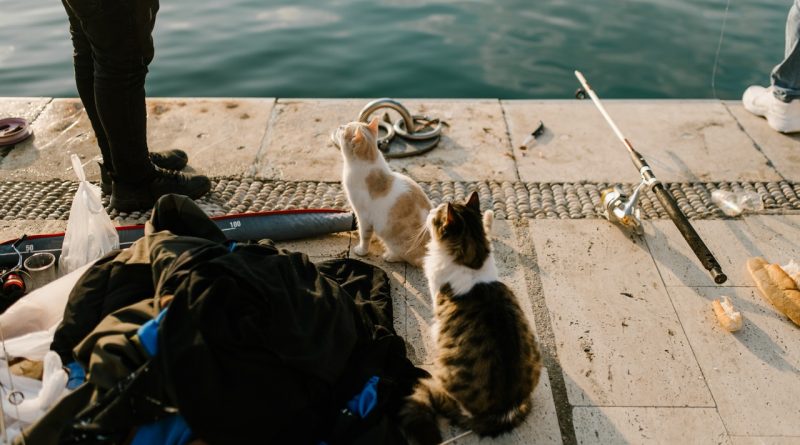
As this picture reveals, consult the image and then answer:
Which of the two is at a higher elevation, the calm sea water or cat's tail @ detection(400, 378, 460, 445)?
cat's tail @ detection(400, 378, 460, 445)

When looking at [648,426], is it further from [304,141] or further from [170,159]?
[170,159]

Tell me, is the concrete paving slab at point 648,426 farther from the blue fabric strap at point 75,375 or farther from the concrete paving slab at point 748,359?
the blue fabric strap at point 75,375

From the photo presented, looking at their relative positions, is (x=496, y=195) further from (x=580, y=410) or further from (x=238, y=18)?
(x=238, y=18)

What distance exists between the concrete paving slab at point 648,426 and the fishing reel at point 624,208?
3.88 ft

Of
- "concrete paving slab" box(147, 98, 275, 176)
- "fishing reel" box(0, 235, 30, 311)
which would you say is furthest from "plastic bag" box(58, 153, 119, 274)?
"concrete paving slab" box(147, 98, 275, 176)

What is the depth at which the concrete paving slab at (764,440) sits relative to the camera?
2193mm

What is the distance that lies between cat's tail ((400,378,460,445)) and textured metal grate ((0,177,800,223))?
61.2 inches

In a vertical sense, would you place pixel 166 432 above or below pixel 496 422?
above

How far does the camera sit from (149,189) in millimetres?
3361

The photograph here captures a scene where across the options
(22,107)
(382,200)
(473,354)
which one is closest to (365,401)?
(473,354)

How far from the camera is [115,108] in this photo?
118 inches

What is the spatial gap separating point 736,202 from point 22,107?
5.42 metres

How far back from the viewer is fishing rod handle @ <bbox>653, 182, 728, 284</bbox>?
2.50m

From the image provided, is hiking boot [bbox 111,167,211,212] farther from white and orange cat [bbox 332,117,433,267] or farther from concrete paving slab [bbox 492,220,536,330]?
concrete paving slab [bbox 492,220,536,330]
